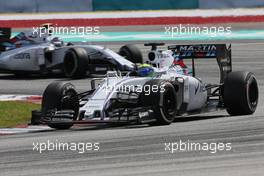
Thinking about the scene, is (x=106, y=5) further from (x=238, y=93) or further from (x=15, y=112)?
(x=238, y=93)

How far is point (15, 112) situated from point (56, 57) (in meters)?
6.08

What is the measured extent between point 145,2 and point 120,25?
4.03 meters

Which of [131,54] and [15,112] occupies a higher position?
[131,54]

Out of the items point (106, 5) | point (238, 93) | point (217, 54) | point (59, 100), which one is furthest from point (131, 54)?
point (106, 5)

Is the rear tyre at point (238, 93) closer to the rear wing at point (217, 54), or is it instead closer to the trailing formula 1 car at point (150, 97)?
the trailing formula 1 car at point (150, 97)

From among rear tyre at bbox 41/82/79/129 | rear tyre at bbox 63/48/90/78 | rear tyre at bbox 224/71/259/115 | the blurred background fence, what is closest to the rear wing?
rear tyre at bbox 224/71/259/115

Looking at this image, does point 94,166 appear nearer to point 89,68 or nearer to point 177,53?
point 177,53

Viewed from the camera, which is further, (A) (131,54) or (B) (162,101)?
(A) (131,54)

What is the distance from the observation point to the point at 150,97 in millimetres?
13586

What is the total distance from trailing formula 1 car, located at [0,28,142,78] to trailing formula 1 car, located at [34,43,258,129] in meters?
6.20

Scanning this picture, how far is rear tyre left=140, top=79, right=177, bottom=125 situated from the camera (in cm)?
1354

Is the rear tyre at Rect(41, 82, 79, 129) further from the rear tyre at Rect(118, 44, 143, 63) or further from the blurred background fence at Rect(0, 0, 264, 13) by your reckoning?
the blurred background fence at Rect(0, 0, 264, 13)

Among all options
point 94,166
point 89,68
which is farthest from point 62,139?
point 89,68

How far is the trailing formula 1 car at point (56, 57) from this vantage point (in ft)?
72.2
